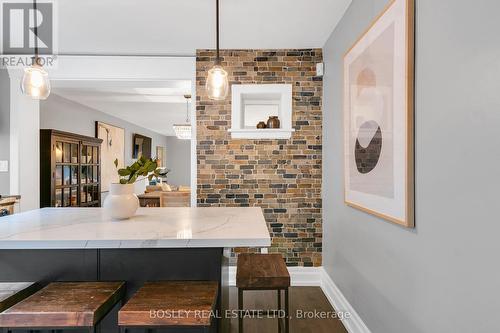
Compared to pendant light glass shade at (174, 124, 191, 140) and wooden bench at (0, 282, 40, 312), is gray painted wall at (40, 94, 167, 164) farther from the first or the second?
wooden bench at (0, 282, 40, 312)

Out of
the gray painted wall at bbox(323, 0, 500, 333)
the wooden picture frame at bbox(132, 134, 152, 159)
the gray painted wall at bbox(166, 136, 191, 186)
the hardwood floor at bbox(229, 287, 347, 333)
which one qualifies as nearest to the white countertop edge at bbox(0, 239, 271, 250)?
the gray painted wall at bbox(323, 0, 500, 333)

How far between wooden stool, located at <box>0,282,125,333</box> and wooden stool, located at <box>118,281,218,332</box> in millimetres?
128

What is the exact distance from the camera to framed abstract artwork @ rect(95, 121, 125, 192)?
6344 mm

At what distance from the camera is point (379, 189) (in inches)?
67.9

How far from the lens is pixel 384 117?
5.46ft

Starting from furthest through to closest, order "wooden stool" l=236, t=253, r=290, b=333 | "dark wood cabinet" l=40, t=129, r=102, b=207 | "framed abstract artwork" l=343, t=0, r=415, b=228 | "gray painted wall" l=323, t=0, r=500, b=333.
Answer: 1. "dark wood cabinet" l=40, t=129, r=102, b=207
2. "wooden stool" l=236, t=253, r=290, b=333
3. "framed abstract artwork" l=343, t=0, r=415, b=228
4. "gray painted wall" l=323, t=0, r=500, b=333

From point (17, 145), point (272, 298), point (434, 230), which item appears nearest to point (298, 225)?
point (272, 298)

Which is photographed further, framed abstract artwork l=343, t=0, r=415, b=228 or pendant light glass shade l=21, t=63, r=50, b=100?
pendant light glass shade l=21, t=63, r=50, b=100

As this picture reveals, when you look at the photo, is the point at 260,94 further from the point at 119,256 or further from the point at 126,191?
the point at 119,256

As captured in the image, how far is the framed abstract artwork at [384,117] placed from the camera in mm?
1429

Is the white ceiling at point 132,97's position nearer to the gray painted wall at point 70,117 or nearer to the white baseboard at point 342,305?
the gray painted wall at point 70,117

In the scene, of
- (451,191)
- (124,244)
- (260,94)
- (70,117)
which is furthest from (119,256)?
(70,117)

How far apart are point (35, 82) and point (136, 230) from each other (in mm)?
1212

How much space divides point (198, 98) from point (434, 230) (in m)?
2.61
